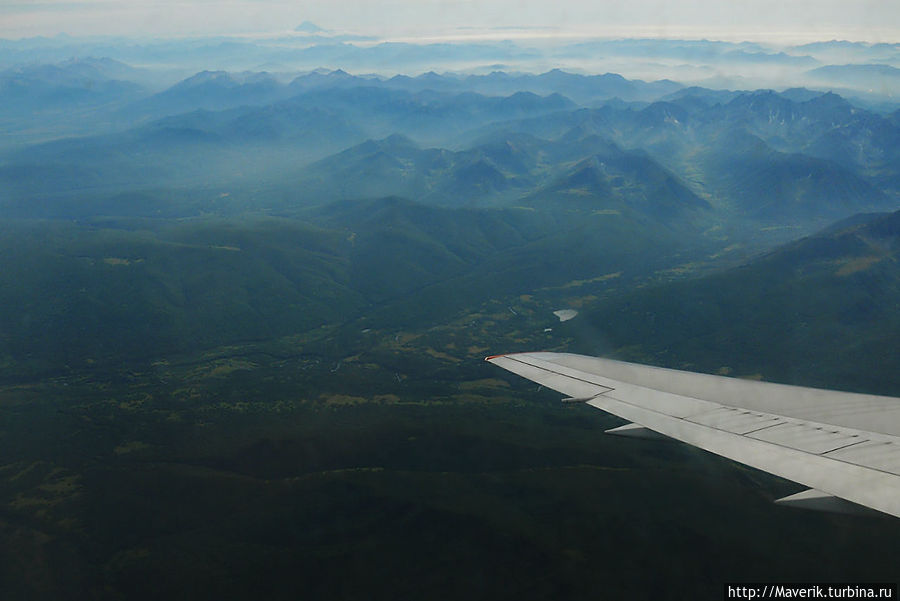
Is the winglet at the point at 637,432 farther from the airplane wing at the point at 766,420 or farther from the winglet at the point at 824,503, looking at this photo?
the winglet at the point at 824,503

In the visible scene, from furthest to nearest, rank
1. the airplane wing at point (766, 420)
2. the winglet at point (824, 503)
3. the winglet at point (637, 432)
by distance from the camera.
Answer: the winglet at point (637, 432) < the airplane wing at point (766, 420) < the winglet at point (824, 503)

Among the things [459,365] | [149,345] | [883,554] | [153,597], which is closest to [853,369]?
[883,554]

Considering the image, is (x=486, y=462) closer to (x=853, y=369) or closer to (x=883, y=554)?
(x=883, y=554)

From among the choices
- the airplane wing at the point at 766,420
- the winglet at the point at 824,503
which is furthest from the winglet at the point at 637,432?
the winglet at the point at 824,503

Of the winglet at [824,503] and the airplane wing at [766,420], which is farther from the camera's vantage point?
the airplane wing at [766,420]

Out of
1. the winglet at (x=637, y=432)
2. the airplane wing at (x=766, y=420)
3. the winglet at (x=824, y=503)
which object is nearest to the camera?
the winglet at (x=824, y=503)

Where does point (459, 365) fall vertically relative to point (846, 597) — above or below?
below

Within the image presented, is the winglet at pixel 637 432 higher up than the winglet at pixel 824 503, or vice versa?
the winglet at pixel 824 503

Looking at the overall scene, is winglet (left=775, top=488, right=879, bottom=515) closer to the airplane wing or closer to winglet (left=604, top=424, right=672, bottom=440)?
the airplane wing

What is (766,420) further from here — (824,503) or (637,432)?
(824,503)
